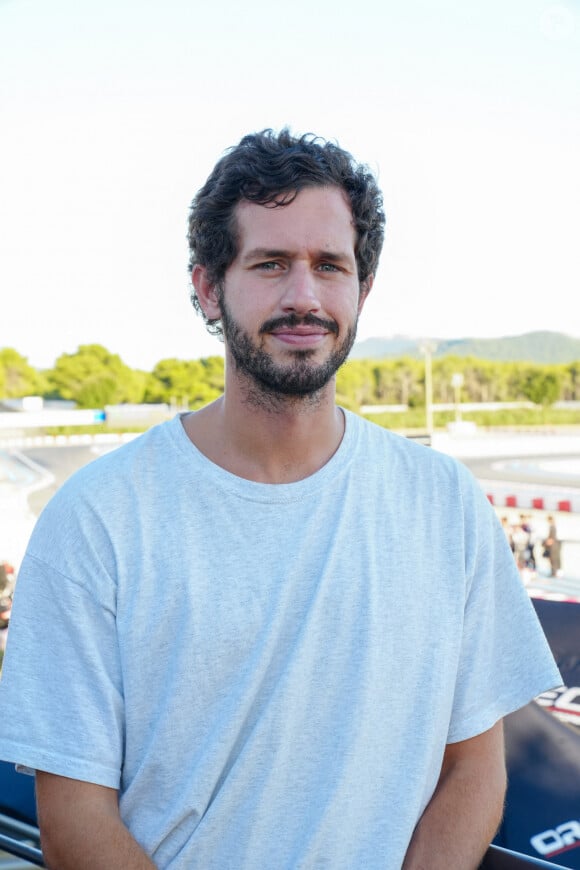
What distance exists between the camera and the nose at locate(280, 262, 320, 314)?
181 centimetres

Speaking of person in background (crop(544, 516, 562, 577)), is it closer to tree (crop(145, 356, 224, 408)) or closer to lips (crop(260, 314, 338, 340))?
lips (crop(260, 314, 338, 340))

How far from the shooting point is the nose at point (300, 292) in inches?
71.1

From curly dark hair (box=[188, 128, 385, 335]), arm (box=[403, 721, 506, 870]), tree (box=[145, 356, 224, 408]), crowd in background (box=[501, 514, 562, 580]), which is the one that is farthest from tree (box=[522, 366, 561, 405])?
arm (box=[403, 721, 506, 870])

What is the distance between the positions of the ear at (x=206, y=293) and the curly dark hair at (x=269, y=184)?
0.02 m

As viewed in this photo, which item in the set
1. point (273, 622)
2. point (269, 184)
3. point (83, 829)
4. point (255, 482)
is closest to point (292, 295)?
point (269, 184)

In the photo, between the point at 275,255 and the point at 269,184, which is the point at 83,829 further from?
the point at 269,184

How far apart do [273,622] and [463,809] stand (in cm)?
56

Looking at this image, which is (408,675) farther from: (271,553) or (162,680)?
(162,680)

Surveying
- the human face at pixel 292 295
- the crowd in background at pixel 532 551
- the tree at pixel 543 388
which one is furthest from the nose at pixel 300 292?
the tree at pixel 543 388

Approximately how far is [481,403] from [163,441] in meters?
107

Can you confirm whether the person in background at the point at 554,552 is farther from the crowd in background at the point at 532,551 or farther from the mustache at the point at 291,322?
the mustache at the point at 291,322

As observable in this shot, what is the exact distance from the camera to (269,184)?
186cm

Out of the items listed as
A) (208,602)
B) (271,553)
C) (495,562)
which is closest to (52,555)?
(208,602)

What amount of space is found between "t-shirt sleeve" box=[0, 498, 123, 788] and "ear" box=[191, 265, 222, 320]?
64 centimetres
